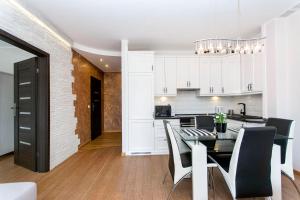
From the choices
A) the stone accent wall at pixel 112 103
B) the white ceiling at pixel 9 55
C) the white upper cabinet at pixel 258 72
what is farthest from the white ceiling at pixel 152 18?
the stone accent wall at pixel 112 103

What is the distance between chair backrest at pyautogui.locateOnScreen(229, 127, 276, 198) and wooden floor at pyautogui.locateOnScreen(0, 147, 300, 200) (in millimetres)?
654

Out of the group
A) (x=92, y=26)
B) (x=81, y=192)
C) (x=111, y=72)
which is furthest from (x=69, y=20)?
(x=111, y=72)

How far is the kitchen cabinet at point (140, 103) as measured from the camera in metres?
4.56

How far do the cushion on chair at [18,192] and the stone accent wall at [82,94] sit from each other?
293cm

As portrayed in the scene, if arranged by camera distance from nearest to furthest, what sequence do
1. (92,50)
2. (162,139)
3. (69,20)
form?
1. (69,20)
2. (162,139)
3. (92,50)

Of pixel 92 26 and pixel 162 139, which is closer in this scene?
pixel 92 26

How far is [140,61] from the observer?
15.1 ft

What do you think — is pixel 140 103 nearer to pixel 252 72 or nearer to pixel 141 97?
pixel 141 97

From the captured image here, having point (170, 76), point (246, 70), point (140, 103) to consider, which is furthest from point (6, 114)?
point (246, 70)

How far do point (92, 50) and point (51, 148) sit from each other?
2648 millimetres

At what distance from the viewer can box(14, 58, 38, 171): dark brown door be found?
353cm

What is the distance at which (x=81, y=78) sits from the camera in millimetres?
5316

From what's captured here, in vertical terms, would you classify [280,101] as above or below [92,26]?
below

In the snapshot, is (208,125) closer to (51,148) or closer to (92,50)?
(51,148)
